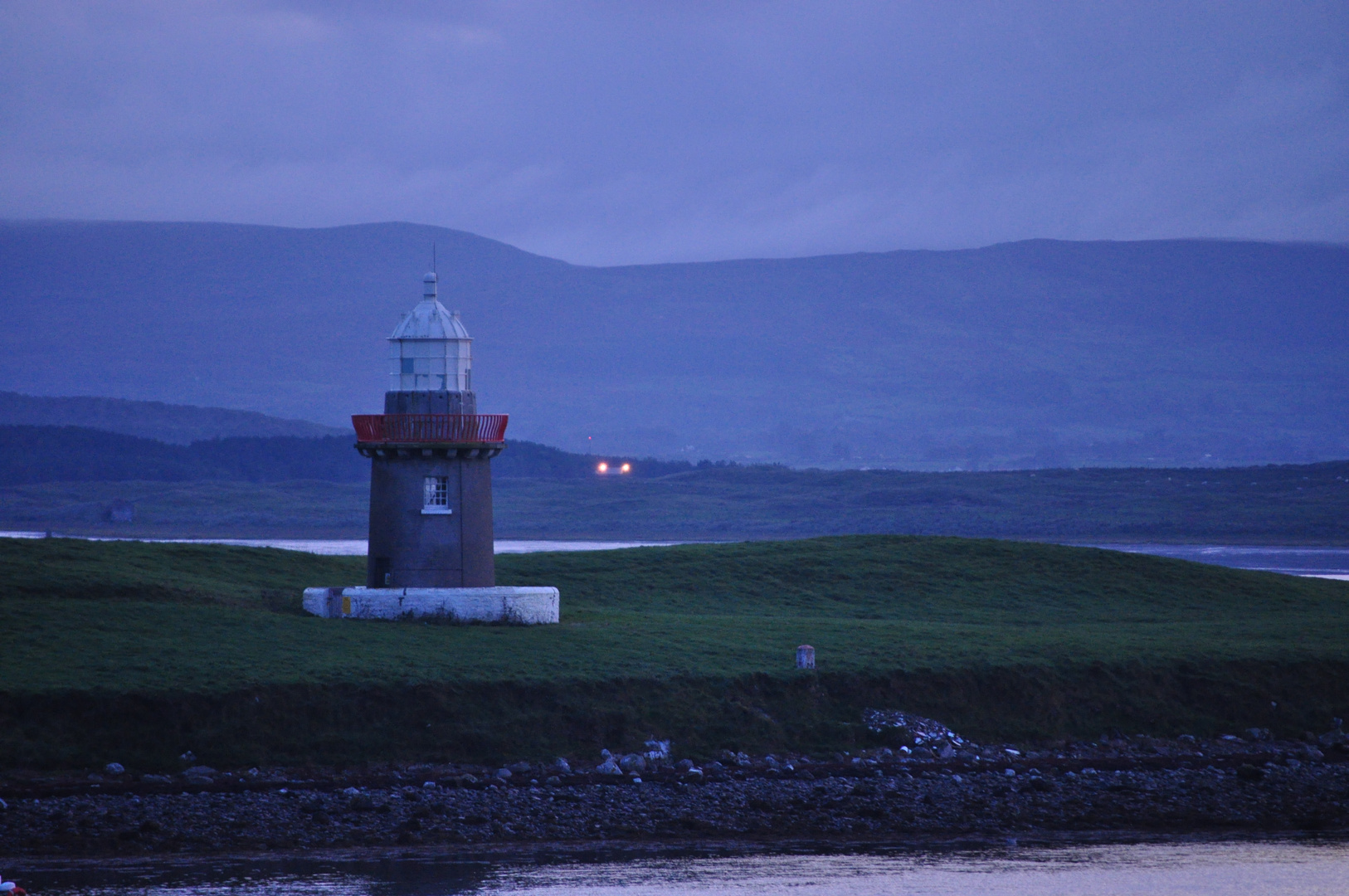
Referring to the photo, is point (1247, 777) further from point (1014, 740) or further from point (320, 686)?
point (320, 686)

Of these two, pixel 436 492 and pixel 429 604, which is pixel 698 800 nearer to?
pixel 429 604

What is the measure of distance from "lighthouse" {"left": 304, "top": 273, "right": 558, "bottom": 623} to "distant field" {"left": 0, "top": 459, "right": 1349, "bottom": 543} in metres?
78.4

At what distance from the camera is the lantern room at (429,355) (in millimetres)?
32500

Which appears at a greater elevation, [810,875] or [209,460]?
[209,460]

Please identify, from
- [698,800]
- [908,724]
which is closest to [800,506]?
[908,724]

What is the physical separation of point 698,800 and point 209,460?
16182 cm

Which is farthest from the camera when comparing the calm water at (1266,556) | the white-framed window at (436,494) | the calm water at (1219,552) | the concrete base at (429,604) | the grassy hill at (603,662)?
the calm water at (1219,552)

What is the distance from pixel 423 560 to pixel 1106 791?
1366cm

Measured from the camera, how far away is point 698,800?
2705cm

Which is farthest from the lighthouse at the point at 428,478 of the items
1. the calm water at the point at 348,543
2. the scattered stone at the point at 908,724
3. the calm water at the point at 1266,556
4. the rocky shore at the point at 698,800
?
the calm water at the point at 348,543

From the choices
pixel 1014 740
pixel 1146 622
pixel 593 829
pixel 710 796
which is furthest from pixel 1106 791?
pixel 1146 622

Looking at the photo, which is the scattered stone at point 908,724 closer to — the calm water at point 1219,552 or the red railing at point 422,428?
the red railing at point 422,428

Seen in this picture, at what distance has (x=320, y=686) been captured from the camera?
27781mm

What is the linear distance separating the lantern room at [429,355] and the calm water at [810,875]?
10947mm
